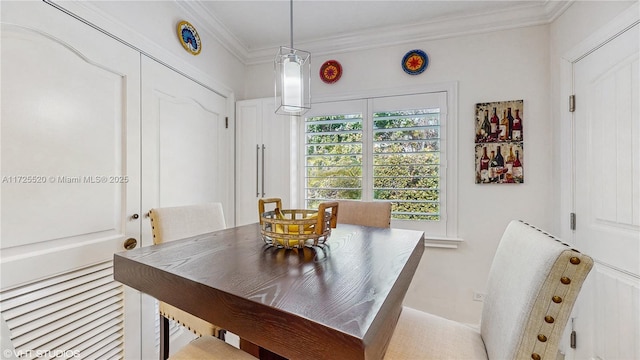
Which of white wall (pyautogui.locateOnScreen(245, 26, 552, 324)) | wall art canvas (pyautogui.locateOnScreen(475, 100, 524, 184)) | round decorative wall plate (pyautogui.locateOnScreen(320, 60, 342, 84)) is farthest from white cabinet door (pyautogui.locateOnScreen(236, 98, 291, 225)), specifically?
wall art canvas (pyautogui.locateOnScreen(475, 100, 524, 184))

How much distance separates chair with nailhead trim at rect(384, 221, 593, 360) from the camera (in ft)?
2.07

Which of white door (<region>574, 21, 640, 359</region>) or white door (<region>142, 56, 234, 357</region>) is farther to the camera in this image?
white door (<region>142, 56, 234, 357</region>)

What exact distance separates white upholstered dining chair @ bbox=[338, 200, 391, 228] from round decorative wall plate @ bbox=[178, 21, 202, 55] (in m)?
1.60

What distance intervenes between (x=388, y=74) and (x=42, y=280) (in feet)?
8.48

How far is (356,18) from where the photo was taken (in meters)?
→ 2.22

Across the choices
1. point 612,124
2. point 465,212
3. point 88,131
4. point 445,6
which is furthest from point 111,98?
point 612,124

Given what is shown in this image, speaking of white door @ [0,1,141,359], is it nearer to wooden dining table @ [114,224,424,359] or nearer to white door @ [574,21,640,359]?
wooden dining table @ [114,224,424,359]

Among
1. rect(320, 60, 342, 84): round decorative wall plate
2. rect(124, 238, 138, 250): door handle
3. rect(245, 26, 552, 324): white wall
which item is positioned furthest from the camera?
rect(320, 60, 342, 84): round decorative wall plate

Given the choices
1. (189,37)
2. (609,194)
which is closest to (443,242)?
(609,194)

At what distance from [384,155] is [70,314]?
2.24 metres

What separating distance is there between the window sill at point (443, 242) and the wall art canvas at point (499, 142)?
0.52 meters

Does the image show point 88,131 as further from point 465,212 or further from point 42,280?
point 465,212

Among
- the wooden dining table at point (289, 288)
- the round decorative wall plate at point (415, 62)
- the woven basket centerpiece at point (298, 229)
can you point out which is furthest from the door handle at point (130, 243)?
the round decorative wall plate at point (415, 62)

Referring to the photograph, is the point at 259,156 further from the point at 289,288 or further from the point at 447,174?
the point at 289,288
